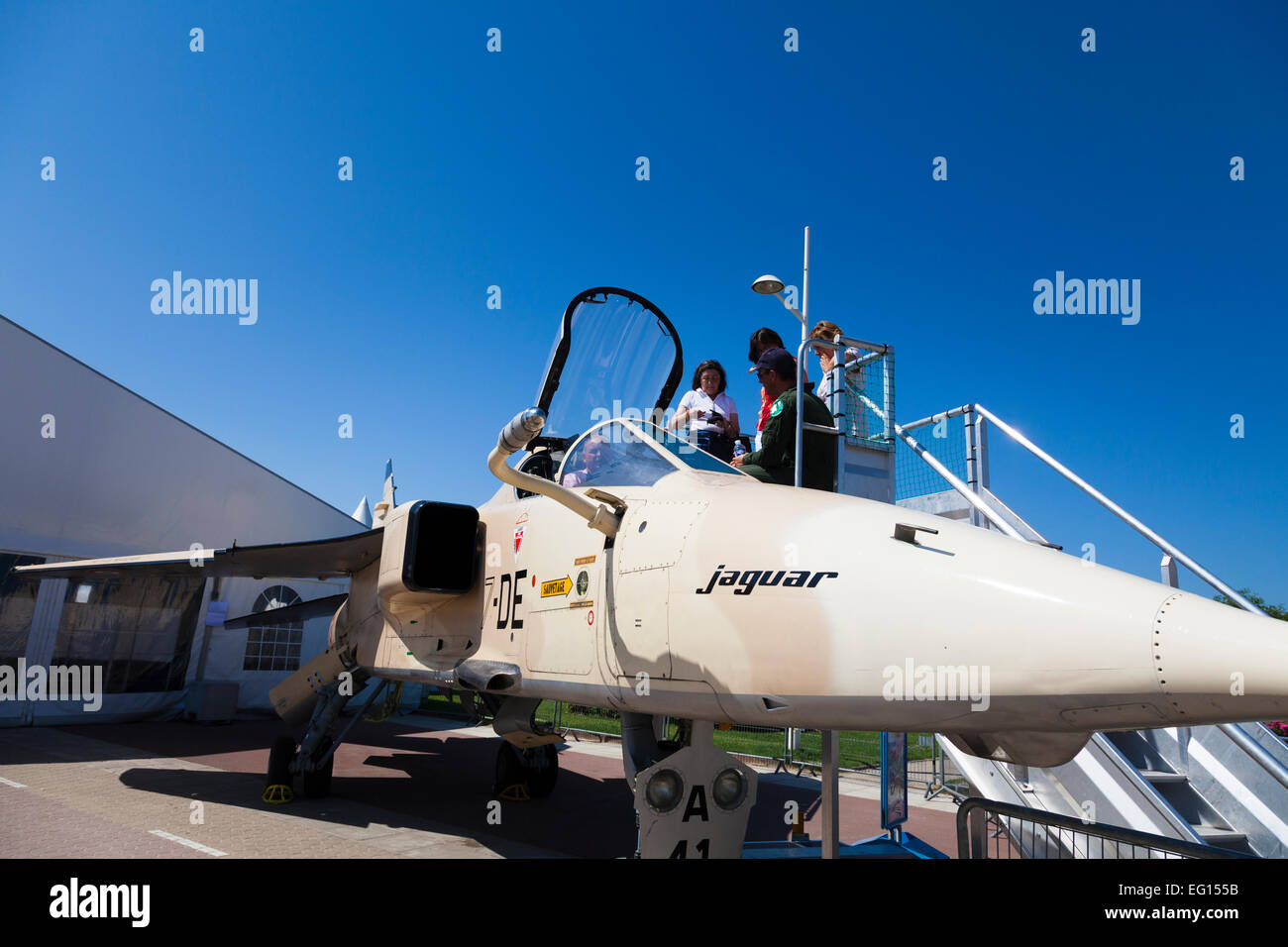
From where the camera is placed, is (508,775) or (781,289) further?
(508,775)

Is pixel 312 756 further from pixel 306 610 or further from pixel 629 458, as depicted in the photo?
pixel 629 458

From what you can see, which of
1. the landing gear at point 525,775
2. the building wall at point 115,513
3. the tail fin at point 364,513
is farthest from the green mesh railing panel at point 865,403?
the tail fin at point 364,513

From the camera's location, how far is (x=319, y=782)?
8.45 metres

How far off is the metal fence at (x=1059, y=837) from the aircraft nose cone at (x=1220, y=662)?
5.54 ft

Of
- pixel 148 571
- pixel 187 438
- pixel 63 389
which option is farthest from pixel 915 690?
pixel 187 438

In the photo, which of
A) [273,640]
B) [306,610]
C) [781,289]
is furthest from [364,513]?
[781,289]

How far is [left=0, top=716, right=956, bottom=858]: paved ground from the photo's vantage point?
614 cm

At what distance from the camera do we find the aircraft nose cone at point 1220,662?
1.67m

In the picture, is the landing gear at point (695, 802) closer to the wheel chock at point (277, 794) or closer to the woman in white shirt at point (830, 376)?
the woman in white shirt at point (830, 376)

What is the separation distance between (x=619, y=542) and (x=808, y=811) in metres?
6.66

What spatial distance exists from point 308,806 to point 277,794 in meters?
0.43

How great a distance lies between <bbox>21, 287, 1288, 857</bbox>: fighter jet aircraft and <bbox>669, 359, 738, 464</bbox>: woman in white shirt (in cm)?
37
